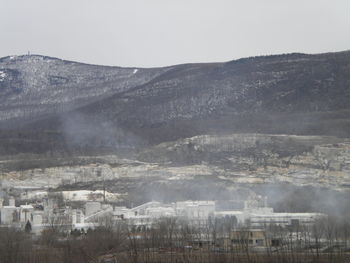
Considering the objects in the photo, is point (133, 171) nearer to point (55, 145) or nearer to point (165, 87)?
point (55, 145)

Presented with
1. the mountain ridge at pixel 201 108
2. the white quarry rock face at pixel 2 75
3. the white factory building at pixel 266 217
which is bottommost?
the white factory building at pixel 266 217

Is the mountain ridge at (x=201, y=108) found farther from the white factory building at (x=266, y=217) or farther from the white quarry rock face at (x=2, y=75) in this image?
the white factory building at (x=266, y=217)

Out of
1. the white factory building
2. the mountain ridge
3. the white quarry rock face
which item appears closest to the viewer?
the white factory building

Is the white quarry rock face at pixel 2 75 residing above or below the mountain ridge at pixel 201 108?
above

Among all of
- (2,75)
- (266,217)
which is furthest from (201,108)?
(2,75)

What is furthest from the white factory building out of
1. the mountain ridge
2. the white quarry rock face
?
the white quarry rock face

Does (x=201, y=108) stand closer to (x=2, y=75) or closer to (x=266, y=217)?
(x=266, y=217)

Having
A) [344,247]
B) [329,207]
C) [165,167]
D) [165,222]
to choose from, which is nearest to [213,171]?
[165,167]

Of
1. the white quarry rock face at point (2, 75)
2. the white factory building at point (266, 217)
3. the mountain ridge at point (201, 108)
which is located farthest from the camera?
the white quarry rock face at point (2, 75)

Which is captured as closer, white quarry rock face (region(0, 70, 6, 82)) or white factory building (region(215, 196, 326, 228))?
white factory building (region(215, 196, 326, 228))

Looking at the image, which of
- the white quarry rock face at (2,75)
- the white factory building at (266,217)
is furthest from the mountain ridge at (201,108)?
the white factory building at (266,217)

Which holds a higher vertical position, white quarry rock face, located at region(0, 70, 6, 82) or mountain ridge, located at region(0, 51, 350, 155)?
white quarry rock face, located at region(0, 70, 6, 82)

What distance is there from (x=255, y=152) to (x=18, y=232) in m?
33.1

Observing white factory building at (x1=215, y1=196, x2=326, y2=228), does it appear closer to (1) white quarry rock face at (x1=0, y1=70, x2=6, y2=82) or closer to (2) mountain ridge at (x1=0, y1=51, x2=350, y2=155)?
(2) mountain ridge at (x1=0, y1=51, x2=350, y2=155)
